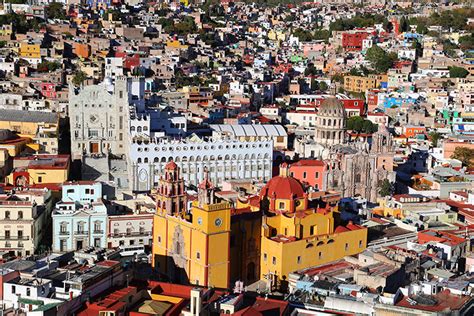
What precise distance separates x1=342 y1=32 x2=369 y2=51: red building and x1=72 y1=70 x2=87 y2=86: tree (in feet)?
118

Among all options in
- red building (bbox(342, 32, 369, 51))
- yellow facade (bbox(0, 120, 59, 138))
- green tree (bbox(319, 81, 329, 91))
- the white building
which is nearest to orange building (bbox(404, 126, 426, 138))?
the white building

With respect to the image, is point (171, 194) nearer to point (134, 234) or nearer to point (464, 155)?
point (134, 234)

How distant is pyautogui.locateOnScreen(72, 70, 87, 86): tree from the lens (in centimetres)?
5544

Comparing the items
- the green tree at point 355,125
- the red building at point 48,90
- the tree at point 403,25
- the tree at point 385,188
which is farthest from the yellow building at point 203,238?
the tree at point 403,25

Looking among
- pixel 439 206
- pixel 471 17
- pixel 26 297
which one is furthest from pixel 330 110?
pixel 471 17

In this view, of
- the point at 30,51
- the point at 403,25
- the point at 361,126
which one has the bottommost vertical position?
the point at 361,126

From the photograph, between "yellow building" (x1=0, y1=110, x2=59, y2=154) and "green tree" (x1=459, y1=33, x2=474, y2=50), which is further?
"green tree" (x1=459, y1=33, x2=474, y2=50)

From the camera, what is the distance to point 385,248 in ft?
92.5

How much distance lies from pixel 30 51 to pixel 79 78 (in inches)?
336

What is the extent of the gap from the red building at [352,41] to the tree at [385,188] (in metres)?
49.4

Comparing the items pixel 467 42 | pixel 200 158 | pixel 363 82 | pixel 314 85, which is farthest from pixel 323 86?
pixel 200 158

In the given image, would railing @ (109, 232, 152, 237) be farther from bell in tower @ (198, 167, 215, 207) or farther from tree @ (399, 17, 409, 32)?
tree @ (399, 17, 409, 32)

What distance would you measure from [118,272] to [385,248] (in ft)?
31.5

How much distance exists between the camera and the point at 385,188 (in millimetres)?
38375
